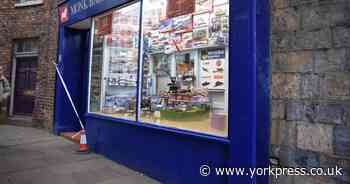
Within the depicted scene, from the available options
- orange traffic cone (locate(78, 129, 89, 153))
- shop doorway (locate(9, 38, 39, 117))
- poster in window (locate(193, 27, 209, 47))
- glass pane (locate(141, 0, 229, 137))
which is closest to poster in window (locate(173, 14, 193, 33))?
glass pane (locate(141, 0, 229, 137))

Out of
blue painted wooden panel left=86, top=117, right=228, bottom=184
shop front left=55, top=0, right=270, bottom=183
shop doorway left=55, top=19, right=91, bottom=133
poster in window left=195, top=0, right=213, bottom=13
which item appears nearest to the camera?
shop front left=55, top=0, right=270, bottom=183

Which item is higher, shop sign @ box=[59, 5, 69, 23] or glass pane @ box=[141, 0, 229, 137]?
shop sign @ box=[59, 5, 69, 23]

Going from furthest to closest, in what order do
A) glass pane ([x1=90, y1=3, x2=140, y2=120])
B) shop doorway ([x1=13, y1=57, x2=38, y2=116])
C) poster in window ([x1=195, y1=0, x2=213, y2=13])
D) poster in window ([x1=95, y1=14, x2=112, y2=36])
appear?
1. shop doorway ([x1=13, y1=57, x2=38, y2=116])
2. poster in window ([x1=95, y1=14, x2=112, y2=36])
3. glass pane ([x1=90, y1=3, x2=140, y2=120])
4. poster in window ([x1=195, y1=0, x2=213, y2=13])

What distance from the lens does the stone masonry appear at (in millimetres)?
7980

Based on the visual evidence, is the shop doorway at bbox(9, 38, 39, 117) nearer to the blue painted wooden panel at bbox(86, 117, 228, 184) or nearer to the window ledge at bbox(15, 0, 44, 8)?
the window ledge at bbox(15, 0, 44, 8)

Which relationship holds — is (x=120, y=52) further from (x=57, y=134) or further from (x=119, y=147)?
(x=57, y=134)

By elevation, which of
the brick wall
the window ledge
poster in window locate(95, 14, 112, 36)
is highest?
the window ledge

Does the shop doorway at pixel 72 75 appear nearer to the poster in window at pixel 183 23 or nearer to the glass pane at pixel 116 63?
the glass pane at pixel 116 63

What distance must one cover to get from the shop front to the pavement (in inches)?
11.1

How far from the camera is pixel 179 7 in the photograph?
14.1 ft

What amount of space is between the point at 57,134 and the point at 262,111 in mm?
6100

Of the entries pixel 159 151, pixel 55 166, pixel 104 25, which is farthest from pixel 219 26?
pixel 55 166

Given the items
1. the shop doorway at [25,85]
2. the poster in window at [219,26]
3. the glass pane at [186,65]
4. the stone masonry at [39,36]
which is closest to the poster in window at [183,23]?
the glass pane at [186,65]

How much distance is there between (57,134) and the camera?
7406 millimetres
